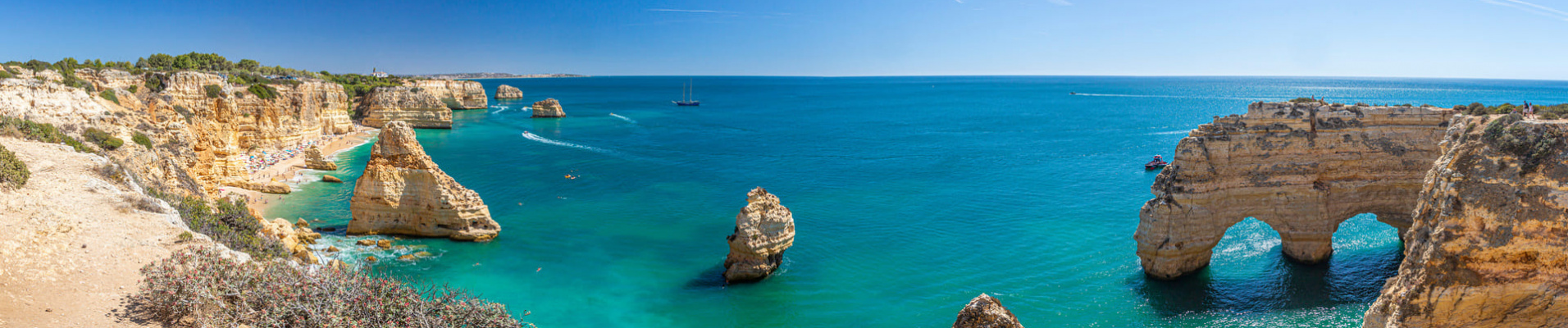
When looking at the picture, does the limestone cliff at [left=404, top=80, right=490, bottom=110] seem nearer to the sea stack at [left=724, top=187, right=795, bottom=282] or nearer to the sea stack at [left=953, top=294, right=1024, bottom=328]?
the sea stack at [left=724, top=187, right=795, bottom=282]

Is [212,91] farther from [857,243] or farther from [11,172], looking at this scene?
[857,243]

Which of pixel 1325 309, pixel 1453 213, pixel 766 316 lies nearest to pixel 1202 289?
pixel 1325 309

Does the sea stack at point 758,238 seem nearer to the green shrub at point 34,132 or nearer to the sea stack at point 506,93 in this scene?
the green shrub at point 34,132

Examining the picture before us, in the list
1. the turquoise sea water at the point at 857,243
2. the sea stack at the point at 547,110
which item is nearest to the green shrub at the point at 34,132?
the turquoise sea water at the point at 857,243

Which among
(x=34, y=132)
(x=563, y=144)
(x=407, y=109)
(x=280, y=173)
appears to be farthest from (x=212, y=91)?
(x=407, y=109)

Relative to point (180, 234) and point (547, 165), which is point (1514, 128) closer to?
point (180, 234)

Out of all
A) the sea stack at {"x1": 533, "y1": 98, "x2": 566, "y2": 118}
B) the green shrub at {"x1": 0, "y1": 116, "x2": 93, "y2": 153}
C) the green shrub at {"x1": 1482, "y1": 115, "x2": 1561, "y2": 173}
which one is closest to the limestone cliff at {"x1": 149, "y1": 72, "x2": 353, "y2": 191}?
the green shrub at {"x1": 0, "y1": 116, "x2": 93, "y2": 153}

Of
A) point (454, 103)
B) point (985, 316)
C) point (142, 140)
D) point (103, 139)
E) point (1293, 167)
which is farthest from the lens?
point (454, 103)
